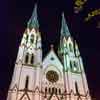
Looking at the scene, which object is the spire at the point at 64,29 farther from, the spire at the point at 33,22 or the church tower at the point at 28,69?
the church tower at the point at 28,69

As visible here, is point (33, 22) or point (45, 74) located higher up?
point (33, 22)

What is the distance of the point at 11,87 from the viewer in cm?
1906

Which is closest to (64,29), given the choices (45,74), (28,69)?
(45,74)

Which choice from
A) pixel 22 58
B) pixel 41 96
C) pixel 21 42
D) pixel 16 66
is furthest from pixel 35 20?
pixel 41 96

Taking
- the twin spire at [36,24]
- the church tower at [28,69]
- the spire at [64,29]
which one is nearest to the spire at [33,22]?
the twin spire at [36,24]

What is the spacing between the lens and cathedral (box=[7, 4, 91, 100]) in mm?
19045

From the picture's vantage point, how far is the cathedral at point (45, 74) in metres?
19.0

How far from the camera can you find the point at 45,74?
21.4 metres

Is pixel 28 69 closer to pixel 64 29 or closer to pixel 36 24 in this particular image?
pixel 36 24

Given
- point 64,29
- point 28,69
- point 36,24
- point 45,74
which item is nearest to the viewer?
point 28,69

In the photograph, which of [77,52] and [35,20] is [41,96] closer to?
[77,52]

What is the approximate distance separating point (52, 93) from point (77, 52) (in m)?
10.2

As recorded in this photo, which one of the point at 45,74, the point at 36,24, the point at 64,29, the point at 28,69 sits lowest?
the point at 45,74

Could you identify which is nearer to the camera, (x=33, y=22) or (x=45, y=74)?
(x=45, y=74)
